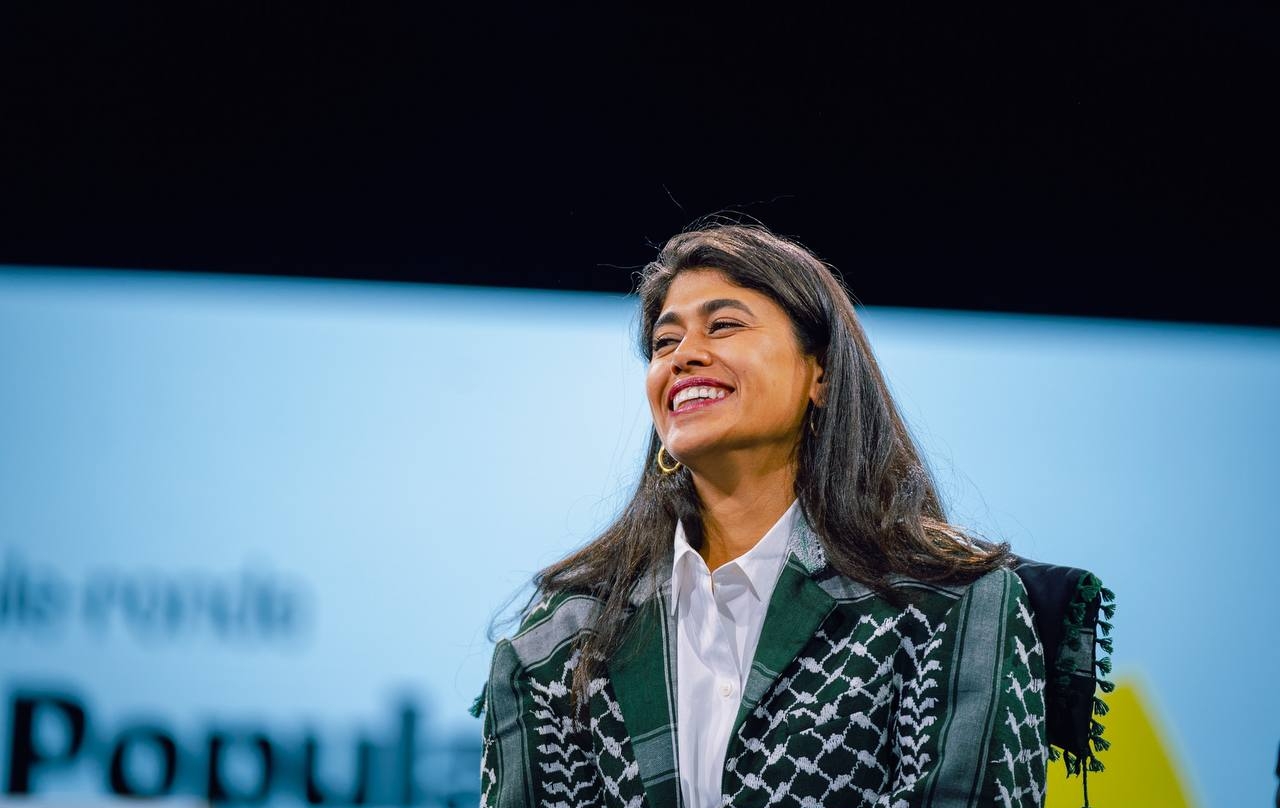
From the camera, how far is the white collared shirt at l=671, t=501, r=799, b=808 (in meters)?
1.71

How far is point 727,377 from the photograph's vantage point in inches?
73.0

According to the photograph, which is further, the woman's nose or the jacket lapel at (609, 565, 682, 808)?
the woman's nose

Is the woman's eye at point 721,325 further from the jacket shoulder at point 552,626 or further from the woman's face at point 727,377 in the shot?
the jacket shoulder at point 552,626

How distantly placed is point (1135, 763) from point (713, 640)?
1.34 m

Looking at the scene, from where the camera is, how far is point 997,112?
3.09m

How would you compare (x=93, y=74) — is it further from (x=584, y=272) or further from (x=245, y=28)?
(x=584, y=272)

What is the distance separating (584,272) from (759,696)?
1.53 m

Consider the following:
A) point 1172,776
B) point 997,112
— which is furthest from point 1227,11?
point 1172,776

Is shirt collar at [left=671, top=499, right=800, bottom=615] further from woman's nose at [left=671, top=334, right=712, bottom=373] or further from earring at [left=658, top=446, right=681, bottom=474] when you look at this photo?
woman's nose at [left=671, top=334, right=712, bottom=373]

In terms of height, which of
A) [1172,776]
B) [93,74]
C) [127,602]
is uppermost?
[93,74]

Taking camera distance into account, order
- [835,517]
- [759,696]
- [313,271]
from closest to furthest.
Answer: [759,696] → [835,517] → [313,271]

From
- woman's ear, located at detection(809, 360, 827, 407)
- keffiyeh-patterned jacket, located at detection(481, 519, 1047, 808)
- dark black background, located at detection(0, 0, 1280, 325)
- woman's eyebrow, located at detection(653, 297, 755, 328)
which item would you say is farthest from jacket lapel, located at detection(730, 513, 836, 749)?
dark black background, located at detection(0, 0, 1280, 325)

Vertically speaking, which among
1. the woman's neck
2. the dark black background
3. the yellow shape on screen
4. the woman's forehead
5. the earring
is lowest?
the yellow shape on screen

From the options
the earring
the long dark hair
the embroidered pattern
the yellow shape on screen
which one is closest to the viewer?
the embroidered pattern
